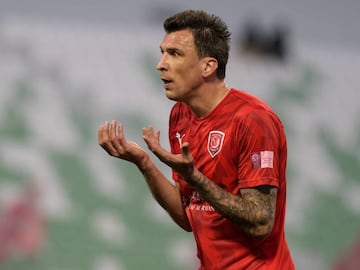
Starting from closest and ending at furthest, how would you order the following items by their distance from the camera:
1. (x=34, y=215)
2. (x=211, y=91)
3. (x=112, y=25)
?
(x=211, y=91) → (x=34, y=215) → (x=112, y=25)

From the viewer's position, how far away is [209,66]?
386 cm

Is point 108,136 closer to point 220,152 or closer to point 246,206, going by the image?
point 220,152

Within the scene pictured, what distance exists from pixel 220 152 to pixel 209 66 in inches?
15.4

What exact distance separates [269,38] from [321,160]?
1289mm

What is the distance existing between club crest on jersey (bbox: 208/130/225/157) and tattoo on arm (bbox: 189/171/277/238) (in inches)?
10.5

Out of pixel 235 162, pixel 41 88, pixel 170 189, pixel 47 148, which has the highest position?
pixel 235 162

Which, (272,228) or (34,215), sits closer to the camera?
(272,228)

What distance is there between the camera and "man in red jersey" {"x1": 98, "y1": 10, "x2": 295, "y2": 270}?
3529 millimetres

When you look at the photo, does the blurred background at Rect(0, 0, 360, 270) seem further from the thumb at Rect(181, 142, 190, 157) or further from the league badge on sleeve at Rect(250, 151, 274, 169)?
the thumb at Rect(181, 142, 190, 157)

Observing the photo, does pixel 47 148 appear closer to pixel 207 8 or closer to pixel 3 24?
pixel 3 24

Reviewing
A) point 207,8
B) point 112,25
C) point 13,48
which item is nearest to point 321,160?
point 207,8

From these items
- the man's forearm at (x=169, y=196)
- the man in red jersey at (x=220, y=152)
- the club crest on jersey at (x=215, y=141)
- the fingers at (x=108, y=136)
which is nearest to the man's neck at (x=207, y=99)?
the man in red jersey at (x=220, y=152)

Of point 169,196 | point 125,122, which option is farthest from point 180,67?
point 125,122

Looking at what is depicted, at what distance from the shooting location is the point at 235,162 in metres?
3.69
